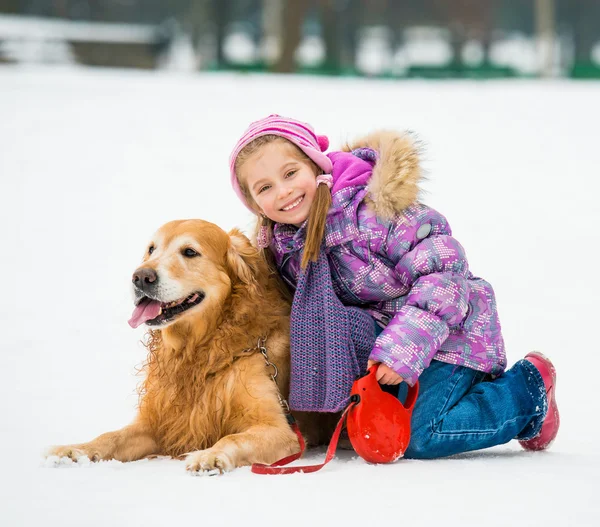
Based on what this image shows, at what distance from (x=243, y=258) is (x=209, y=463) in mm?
849

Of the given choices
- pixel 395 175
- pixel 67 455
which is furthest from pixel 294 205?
pixel 67 455

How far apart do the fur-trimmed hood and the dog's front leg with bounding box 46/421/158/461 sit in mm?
1176

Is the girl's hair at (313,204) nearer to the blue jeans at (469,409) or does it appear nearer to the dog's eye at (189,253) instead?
the dog's eye at (189,253)

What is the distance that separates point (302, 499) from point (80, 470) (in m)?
0.81

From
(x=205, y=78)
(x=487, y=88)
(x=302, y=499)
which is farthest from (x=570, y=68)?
(x=302, y=499)

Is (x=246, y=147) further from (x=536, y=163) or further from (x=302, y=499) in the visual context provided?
(x=536, y=163)

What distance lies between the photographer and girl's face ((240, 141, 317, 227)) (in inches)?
120

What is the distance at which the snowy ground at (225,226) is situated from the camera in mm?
2209

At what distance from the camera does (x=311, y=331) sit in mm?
2949

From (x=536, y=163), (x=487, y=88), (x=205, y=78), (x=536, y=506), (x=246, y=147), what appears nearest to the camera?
(x=536, y=506)

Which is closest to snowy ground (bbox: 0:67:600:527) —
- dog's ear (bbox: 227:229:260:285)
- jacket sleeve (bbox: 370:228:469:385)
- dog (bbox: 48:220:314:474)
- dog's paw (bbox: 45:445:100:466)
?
dog's paw (bbox: 45:445:100:466)

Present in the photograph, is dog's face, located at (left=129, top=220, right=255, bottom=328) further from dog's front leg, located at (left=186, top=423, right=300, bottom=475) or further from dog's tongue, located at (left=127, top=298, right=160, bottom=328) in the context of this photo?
dog's front leg, located at (left=186, top=423, right=300, bottom=475)

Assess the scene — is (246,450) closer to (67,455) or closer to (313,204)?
(67,455)

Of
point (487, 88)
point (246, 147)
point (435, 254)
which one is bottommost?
point (435, 254)
